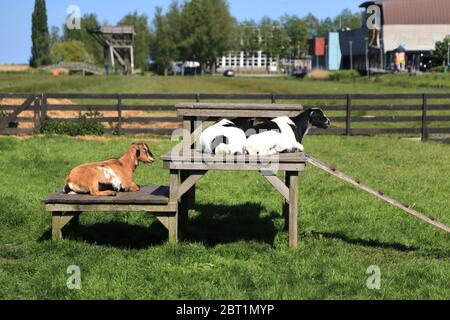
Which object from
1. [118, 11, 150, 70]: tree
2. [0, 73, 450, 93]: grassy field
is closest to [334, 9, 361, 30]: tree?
[118, 11, 150, 70]: tree

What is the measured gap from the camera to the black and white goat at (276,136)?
23.8 ft

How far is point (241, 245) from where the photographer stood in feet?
23.5

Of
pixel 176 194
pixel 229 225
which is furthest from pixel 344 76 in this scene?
pixel 176 194

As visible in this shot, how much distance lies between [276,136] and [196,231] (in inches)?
60.6

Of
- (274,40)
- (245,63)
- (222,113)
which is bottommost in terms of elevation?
(222,113)

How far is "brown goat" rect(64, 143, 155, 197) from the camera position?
7203mm

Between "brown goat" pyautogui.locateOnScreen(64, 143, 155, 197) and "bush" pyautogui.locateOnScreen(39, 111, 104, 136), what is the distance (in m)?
11.3

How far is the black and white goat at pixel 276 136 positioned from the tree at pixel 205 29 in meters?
109

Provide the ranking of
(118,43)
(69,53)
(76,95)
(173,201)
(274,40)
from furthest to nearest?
(274,40), (69,53), (118,43), (76,95), (173,201)

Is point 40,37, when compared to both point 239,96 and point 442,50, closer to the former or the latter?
point 442,50

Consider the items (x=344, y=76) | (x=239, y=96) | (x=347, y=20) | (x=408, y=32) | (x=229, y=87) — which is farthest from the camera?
(x=347, y=20)

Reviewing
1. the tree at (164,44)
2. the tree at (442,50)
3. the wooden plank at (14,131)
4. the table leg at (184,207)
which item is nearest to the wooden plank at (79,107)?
the wooden plank at (14,131)

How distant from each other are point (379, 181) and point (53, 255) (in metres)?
6.25

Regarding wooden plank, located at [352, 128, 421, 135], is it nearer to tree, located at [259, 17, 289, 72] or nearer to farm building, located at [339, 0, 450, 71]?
farm building, located at [339, 0, 450, 71]
